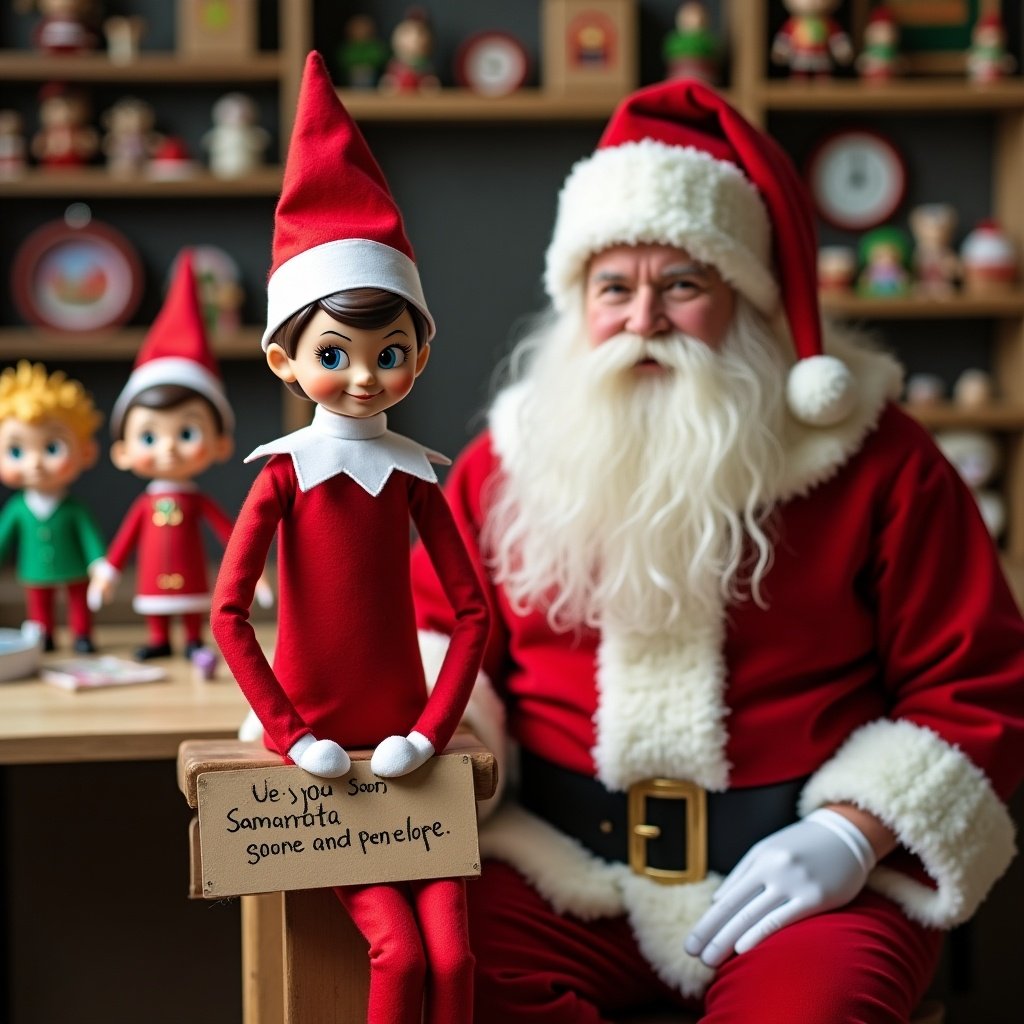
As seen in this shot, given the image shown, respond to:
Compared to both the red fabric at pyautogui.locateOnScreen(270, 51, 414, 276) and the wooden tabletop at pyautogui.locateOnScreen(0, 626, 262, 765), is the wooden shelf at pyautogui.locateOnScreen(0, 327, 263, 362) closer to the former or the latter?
the wooden tabletop at pyautogui.locateOnScreen(0, 626, 262, 765)

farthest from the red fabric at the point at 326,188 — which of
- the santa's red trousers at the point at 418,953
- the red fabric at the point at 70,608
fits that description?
the red fabric at the point at 70,608

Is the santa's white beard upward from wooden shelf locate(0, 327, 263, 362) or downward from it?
downward

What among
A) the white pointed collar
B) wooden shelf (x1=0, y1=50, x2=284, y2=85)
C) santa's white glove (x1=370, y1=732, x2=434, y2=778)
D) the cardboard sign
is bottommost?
the cardboard sign

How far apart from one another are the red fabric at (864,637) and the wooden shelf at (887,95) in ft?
4.37

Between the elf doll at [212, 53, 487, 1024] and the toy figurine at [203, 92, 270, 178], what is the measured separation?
167 cm

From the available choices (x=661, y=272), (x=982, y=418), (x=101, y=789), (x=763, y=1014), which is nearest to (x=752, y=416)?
(x=661, y=272)

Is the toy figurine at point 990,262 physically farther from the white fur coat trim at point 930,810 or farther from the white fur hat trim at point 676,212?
the white fur coat trim at point 930,810

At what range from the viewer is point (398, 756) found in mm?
926

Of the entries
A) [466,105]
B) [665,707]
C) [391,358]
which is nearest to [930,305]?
[466,105]

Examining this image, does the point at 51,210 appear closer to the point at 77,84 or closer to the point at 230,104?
the point at 77,84

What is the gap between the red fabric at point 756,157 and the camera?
1.35 m

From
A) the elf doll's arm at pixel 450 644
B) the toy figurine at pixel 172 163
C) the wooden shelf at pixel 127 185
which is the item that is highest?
the toy figurine at pixel 172 163

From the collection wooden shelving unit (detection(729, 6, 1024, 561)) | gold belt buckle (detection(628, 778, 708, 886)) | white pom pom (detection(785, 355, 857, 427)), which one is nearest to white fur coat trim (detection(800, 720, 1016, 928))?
gold belt buckle (detection(628, 778, 708, 886))

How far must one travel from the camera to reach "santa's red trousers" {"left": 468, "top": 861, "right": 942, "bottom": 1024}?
1.10 metres
